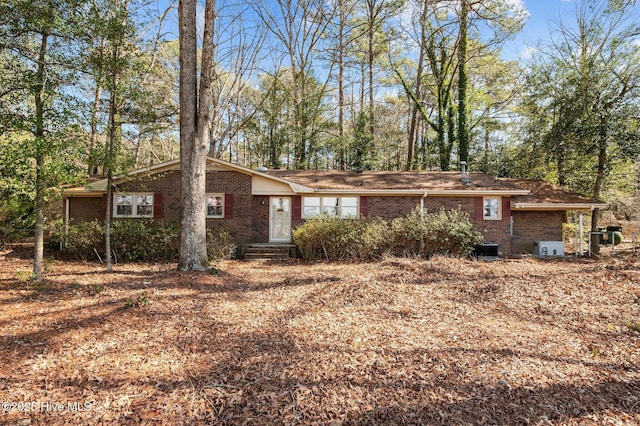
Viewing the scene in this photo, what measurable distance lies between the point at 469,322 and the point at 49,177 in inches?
291

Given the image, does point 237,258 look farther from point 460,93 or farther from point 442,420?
point 460,93

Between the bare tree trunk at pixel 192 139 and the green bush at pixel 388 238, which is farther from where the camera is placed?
the green bush at pixel 388 238

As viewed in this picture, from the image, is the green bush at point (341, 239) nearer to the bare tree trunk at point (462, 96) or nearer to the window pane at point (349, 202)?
the window pane at point (349, 202)

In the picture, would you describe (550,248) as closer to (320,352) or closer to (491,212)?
(491,212)

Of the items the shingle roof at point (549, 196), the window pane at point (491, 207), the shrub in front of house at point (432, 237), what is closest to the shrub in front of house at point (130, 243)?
the shrub in front of house at point (432, 237)

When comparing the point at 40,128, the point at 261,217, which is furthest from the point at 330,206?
the point at 40,128

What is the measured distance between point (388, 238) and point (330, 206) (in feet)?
9.34

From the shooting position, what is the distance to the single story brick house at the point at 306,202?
38.0ft

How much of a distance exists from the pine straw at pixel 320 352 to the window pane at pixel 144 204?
5280mm

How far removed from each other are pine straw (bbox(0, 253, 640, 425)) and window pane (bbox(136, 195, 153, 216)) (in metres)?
5.28

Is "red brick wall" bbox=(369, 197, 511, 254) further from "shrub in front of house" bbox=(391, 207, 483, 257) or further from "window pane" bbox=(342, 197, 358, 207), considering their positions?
"shrub in front of house" bbox=(391, 207, 483, 257)

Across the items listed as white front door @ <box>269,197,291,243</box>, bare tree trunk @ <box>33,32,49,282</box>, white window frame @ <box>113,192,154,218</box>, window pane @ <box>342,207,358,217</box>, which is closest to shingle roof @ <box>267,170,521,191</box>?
window pane @ <box>342,207,358,217</box>

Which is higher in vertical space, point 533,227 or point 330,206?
point 330,206

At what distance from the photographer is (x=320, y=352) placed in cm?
369
